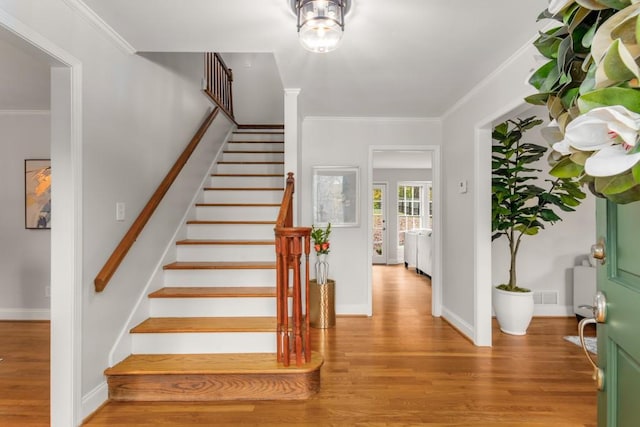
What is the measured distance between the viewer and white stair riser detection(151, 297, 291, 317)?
268 cm

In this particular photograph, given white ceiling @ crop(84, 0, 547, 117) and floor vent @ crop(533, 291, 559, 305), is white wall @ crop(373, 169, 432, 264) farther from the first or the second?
white ceiling @ crop(84, 0, 547, 117)

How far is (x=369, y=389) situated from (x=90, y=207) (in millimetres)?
2091

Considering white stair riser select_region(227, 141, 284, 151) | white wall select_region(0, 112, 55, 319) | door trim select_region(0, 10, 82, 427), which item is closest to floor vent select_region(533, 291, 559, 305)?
white stair riser select_region(227, 141, 284, 151)

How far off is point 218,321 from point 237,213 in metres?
1.42

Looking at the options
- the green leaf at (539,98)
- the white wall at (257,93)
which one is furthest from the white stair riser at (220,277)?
the white wall at (257,93)

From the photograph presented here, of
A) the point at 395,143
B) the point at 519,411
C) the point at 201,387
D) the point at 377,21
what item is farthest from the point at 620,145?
the point at 395,143

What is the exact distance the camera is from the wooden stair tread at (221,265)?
2932mm

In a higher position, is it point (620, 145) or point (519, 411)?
point (620, 145)

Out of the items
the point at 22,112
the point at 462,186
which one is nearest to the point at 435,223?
the point at 462,186

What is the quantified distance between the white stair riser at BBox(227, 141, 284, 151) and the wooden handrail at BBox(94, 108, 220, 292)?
1241mm

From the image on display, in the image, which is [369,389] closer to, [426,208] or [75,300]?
[75,300]

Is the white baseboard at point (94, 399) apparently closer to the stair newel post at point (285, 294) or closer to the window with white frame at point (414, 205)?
the stair newel post at point (285, 294)

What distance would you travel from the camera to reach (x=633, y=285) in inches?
36.8

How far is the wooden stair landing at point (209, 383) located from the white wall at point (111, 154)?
167 millimetres
